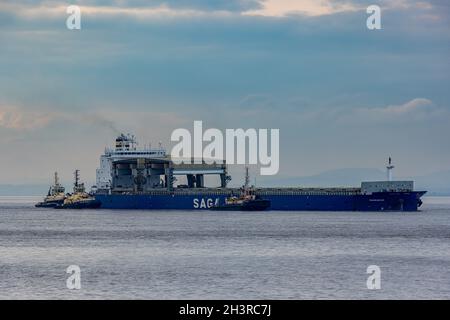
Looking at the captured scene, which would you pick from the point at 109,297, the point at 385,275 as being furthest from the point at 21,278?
the point at 385,275

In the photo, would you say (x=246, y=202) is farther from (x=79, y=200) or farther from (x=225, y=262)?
(x=225, y=262)

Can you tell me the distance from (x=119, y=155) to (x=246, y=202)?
2871cm

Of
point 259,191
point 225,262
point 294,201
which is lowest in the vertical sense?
point 225,262

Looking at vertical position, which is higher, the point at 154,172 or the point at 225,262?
the point at 154,172

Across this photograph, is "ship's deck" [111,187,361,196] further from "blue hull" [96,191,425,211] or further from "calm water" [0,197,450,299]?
"calm water" [0,197,450,299]

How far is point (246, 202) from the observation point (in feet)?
431

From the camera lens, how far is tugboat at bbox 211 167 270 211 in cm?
13138

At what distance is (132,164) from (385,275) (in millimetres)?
104753

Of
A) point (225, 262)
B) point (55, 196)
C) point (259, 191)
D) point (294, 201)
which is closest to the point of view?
point (225, 262)

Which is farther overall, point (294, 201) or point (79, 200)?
point (79, 200)

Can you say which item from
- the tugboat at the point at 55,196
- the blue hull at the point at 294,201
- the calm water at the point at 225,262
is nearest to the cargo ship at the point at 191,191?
the blue hull at the point at 294,201

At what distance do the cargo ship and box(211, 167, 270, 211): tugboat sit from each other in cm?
121

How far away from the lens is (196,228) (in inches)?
3401

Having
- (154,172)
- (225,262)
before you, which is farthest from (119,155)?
(225,262)
